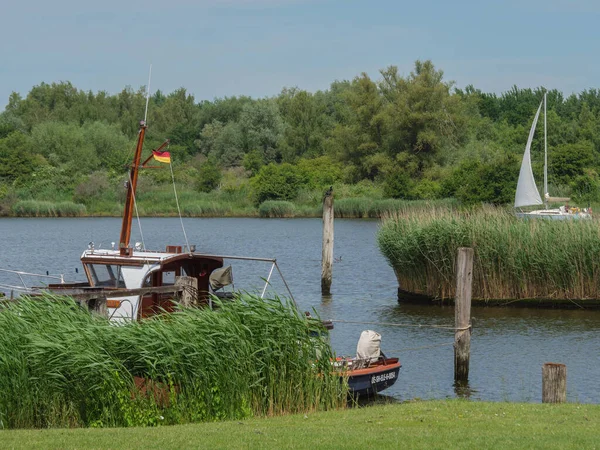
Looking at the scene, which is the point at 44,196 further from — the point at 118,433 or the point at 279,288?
the point at 118,433

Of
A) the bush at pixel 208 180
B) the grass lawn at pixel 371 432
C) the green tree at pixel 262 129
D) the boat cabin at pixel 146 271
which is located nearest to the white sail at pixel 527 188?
the boat cabin at pixel 146 271

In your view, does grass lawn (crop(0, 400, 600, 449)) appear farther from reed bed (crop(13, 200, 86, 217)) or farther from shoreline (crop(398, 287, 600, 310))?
reed bed (crop(13, 200, 86, 217))

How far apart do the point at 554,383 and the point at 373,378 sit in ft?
14.3

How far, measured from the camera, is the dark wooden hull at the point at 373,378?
1855cm

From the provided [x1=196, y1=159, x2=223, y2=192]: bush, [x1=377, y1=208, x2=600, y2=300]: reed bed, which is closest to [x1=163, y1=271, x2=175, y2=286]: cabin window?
[x1=377, y1=208, x2=600, y2=300]: reed bed

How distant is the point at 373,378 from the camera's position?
62.1 ft

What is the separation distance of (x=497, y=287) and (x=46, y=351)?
64.1 feet

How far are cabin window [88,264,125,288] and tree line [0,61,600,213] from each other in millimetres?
55629

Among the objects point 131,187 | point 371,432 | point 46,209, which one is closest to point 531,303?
point 131,187

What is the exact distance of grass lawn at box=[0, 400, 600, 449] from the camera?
1180cm

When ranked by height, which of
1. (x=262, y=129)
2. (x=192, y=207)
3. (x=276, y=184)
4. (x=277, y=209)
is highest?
(x=262, y=129)

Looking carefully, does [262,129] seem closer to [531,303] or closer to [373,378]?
[531,303]

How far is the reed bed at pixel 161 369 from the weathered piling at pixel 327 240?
18.3 meters

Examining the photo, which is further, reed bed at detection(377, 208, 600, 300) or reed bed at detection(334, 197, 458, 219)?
reed bed at detection(334, 197, 458, 219)
